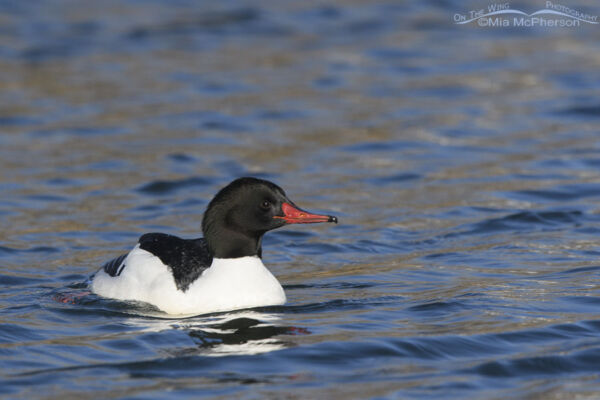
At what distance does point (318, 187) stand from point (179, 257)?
5067 millimetres

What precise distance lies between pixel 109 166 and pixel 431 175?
4.44 m

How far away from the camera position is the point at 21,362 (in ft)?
26.6

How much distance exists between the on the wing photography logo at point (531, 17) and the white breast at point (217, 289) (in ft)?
51.0

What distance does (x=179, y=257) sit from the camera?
9.64 m

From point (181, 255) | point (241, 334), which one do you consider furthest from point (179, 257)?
point (241, 334)

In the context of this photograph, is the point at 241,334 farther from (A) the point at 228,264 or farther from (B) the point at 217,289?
(A) the point at 228,264

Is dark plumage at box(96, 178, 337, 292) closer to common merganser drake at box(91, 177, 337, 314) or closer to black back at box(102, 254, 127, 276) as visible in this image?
common merganser drake at box(91, 177, 337, 314)

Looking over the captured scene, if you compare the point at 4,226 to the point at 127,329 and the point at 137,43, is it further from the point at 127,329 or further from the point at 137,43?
the point at 137,43

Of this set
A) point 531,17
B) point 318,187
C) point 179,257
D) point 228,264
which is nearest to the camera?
point 228,264

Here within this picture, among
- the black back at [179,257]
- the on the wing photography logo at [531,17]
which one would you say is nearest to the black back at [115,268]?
the black back at [179,257]

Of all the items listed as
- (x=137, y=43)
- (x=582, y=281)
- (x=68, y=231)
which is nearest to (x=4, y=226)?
(x=68, y=231)

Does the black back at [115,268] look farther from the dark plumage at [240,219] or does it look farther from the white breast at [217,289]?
the dark plumage at [240,219]

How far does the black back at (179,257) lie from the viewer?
9.42 metres

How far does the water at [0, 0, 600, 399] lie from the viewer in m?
8.02
